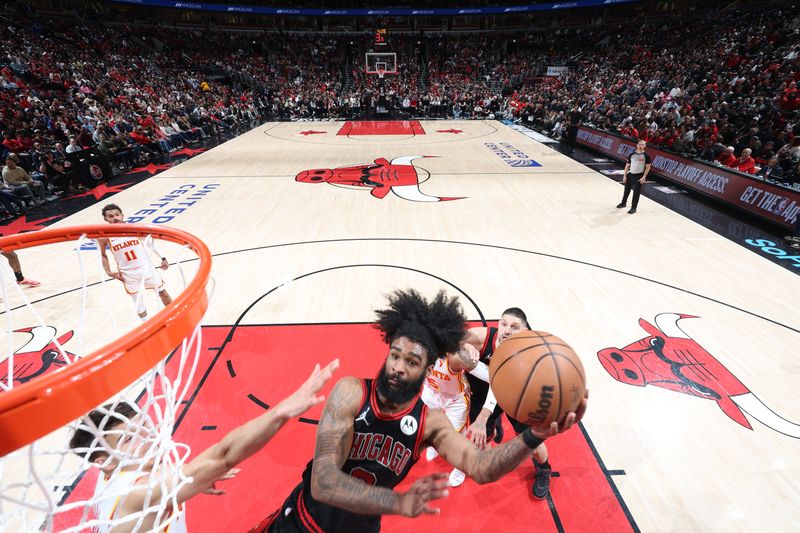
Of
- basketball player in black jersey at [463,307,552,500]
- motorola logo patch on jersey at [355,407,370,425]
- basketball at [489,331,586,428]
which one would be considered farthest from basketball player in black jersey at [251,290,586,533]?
basketball player in black jersey at [463,307,552,500]

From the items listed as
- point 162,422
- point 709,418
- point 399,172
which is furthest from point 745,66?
point 162,422

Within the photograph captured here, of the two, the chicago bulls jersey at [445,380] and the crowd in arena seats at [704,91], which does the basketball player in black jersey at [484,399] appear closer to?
the chicago bulls jersey at [445,380]

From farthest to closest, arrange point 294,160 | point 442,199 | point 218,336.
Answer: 1. point 294,160
2. point 442,199
3. point 218,336

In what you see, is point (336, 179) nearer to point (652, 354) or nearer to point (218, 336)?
point (218, 336)

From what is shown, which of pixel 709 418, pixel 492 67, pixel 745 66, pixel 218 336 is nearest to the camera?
pixel 709 418

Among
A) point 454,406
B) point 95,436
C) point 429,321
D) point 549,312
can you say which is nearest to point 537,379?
point 429,321

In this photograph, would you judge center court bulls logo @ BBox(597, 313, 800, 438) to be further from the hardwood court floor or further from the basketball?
the basketball

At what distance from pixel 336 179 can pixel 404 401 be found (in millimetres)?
9692

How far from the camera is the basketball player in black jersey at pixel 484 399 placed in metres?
2.85

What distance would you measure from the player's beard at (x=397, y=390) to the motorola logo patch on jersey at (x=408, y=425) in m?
0.09

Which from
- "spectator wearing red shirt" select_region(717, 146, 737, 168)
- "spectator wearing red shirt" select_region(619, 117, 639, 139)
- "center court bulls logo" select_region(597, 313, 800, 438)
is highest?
"spectator wearing red shirt" select_region(717, 146, 737, 168)

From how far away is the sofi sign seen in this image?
745 cm

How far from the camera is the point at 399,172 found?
11578mm

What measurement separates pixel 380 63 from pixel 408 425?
110 ft
